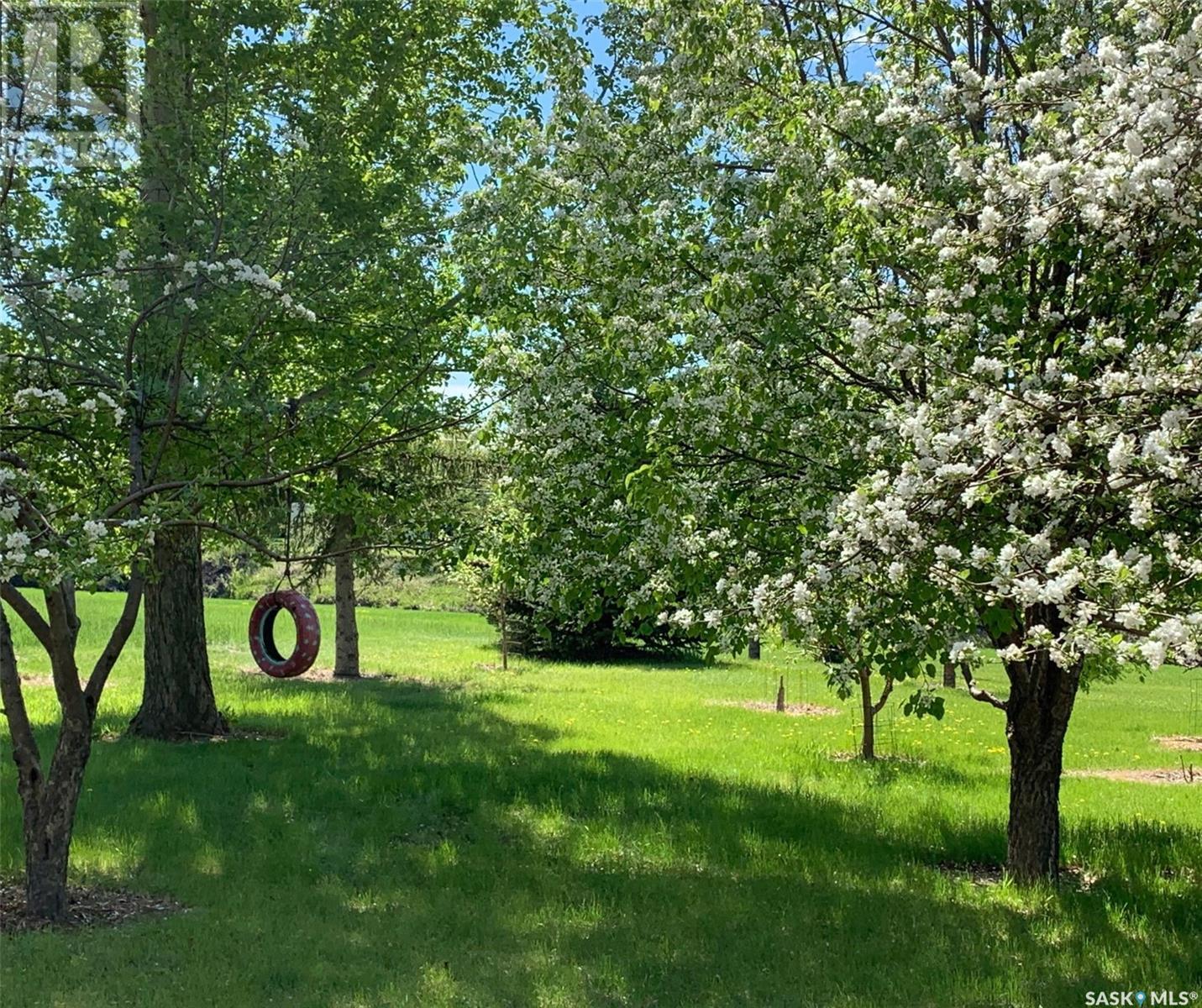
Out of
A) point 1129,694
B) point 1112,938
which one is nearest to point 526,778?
point 1112,938

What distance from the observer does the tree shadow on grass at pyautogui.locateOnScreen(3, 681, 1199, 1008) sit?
21.9 ft

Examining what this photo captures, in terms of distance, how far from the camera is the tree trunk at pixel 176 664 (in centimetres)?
1538

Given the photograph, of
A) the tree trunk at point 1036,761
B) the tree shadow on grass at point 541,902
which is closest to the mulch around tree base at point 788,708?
the tree shadow on grass at point 541,902

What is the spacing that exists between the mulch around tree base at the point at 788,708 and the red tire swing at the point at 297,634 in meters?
11.1

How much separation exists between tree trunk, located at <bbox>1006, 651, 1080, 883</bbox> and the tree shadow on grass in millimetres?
490

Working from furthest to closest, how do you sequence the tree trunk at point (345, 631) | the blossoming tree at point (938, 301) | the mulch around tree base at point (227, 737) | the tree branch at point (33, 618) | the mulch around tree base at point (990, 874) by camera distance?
the tree trunk at point (345, 631) < the mulch around tree base at point (227, 737) < the mulch around tree base at point (990, 874) < the tree branch at point (33, 618) < the blossoming tree at point (938, 301)

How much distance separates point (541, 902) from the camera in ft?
27.7

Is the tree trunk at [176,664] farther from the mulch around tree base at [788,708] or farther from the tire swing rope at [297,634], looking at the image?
the mulch around tree base at [788,708]

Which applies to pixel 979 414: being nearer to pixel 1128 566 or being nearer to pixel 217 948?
pixel 1128 566

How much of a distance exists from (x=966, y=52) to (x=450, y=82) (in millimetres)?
7783

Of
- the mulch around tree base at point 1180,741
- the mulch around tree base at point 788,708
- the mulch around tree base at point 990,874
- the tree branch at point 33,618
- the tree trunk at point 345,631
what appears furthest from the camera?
the tree trunk at point 345,631

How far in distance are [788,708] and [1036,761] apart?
15.1 m

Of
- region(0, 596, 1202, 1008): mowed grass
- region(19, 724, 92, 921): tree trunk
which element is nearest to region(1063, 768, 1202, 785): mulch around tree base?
region(0, 596, 1202, 1008): mowed grass

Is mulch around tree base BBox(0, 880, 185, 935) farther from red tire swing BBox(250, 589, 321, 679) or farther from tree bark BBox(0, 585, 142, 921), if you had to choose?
red tire swing BBox(250, 589, 321, 679)
